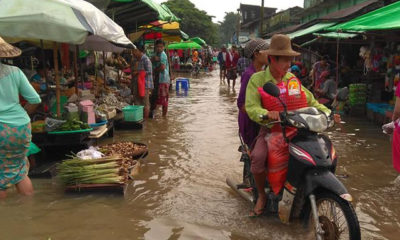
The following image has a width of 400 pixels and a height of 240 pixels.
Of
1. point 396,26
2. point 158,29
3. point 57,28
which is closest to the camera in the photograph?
point 57,28

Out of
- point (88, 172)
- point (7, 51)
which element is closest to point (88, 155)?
point (88, 172)

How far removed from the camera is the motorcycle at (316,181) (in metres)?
3.00

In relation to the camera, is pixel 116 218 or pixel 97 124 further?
pixel 97 124

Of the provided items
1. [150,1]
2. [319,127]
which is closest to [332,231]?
[319,127]

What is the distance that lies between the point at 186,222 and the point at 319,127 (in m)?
1.72

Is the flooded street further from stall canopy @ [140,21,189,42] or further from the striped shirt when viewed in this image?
stall canopy @ [140,21,189,42]

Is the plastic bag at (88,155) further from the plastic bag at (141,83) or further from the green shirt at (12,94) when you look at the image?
the plastic bag at (141,83)

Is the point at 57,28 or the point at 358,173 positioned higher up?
the point at 57,28

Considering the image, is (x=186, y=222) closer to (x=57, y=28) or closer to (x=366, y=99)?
(x=57, y=28)

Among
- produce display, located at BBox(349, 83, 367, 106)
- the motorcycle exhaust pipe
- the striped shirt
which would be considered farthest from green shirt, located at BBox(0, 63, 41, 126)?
produce display, located at BBox(349, 83, 367, 106)

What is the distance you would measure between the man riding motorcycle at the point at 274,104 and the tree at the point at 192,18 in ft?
186

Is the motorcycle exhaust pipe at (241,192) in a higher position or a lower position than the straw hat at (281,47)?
lower

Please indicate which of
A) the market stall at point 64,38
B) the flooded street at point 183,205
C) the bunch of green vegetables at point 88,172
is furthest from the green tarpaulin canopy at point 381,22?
the bunch of green vegetables at point 88,172

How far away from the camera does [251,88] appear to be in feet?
12.1
